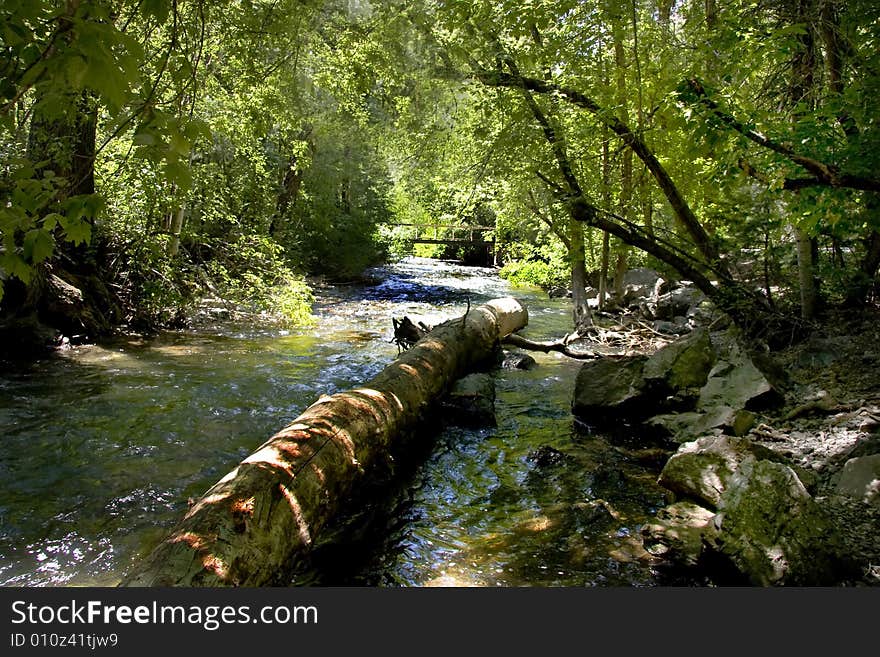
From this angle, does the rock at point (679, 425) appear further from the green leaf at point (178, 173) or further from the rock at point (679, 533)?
the green leaf at point (178, 173)

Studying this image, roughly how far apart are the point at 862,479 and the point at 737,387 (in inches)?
93.1

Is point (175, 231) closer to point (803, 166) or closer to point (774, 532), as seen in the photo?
point (803, 166)

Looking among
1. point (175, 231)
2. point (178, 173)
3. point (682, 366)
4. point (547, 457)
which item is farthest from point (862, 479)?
point (175, 231)

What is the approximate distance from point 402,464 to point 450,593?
278 centimetres

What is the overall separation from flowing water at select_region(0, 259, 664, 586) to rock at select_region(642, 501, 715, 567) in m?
0.15

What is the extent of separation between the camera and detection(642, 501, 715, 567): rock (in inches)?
143

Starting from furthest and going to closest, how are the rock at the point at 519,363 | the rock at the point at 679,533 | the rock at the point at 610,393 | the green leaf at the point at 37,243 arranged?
1. the rock at the point at 519,363
2. the rock at the point at 610,393
3. the rock at the point at 679,533
4. the green leaf at the point at 37,243

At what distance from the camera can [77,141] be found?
28.4 ft

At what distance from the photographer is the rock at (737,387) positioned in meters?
6.04

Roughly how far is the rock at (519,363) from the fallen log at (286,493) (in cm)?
372

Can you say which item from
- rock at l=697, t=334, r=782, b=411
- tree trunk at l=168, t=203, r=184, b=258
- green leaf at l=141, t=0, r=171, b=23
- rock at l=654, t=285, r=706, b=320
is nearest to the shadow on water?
rock at l=697, t=334, r=782, b=411

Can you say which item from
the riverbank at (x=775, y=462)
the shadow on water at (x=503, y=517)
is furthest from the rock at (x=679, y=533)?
the shadow on water at (x=503, y=517)

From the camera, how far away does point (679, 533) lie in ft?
12.4

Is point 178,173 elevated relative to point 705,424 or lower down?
elevated
